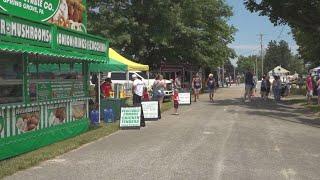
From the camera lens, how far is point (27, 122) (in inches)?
515

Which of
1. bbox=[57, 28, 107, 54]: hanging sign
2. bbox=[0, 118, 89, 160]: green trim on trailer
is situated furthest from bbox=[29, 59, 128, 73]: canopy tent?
bbox=[0, 118, 89, 160]: green trim on trailer

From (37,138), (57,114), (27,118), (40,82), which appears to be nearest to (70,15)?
(57,114)

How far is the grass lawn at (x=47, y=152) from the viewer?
10.8 m

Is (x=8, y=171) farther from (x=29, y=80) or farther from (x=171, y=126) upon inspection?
(x=171, y=126)

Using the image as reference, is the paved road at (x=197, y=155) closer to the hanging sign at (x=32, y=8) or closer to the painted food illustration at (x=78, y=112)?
the painted food illustration at (x=78, y=112)

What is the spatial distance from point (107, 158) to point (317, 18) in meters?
22.4

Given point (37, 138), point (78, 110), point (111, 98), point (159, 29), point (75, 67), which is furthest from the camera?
point (159, 29)

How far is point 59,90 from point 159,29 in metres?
30.8

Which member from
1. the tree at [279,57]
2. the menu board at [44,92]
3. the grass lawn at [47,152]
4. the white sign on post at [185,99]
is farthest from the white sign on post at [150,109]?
the tree at [279,57]

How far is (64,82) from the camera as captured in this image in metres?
16.0

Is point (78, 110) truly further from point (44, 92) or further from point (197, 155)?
point (197, 155)

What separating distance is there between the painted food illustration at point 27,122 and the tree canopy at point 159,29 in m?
28.2

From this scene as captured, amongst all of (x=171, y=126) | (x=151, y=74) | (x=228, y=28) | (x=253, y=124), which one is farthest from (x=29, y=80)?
(x=228, y=28)

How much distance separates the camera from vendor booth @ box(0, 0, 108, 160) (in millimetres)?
12000
